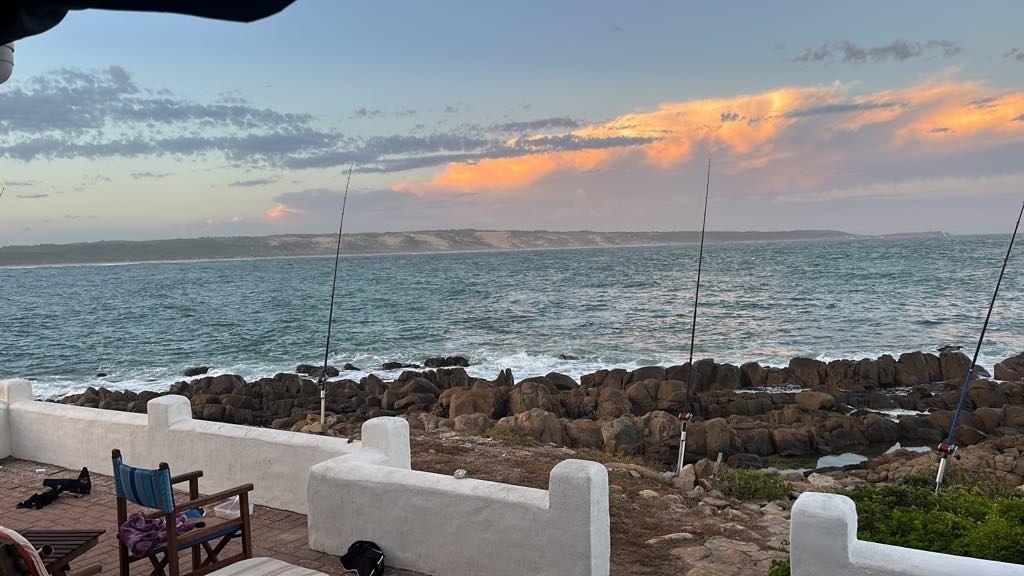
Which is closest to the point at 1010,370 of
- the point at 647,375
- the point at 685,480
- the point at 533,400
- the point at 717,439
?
the point at 647,375

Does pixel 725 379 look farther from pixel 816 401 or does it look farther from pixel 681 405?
pixel 816 401

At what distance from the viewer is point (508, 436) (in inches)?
501

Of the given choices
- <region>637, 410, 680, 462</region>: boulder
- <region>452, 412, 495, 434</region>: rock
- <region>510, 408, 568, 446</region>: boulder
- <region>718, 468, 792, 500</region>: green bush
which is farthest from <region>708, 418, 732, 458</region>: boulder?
<region>452, 412, 495, 434</region>: rock

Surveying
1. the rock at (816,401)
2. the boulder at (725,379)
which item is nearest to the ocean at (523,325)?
the boulder at (725,379)

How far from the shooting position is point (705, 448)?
15.0 meters

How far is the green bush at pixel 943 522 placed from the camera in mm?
5129

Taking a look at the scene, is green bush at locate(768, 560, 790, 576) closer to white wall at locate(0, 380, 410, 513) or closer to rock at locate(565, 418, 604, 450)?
white wall at locate(0, 380, 410, 513)

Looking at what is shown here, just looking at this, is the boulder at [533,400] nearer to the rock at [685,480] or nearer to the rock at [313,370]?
the rock at [685,480]

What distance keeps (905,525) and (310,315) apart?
5045 centimetres

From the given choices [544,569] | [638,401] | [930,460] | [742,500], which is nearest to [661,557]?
[544,569]

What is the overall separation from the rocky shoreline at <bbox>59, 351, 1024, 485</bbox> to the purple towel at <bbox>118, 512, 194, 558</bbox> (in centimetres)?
688

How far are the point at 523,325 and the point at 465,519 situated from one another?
35.5 metres

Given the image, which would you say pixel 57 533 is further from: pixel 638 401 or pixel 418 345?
pixel 418 345

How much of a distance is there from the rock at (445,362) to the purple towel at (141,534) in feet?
76.3
